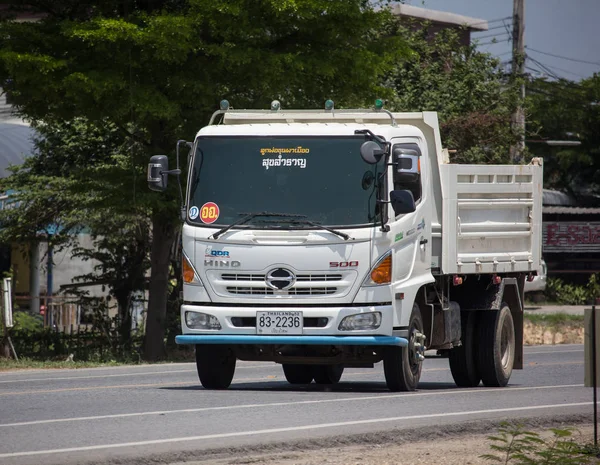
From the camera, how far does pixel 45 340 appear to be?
2556cm

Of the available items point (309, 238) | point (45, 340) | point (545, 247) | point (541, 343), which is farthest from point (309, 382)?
point (545, 247)

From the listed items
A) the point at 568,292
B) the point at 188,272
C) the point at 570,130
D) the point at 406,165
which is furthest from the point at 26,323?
the point at 570,130

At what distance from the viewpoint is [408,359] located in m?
13.2

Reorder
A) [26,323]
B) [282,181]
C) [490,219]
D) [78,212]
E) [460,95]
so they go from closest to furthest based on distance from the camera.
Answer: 1. [282,181]
2. [490,219]
3. [26,323]
4. [78,212]
5. [460,95]

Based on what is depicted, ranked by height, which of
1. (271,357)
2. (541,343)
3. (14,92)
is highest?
(14,92)

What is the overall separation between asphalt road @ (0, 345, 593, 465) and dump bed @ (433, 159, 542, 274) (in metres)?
1.53

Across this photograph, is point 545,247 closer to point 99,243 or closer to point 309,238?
point 99,243

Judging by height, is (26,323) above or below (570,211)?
below

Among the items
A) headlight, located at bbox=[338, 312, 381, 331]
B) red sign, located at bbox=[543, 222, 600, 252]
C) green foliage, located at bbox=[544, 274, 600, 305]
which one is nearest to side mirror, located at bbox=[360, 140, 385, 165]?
headlight, located at bbox=[338, 312, 381, 331]

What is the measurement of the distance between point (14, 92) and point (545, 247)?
948 inches

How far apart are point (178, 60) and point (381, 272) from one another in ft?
33.2

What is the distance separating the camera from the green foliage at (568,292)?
40.5 m

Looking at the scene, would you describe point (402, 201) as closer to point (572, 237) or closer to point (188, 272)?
point (188, 272)

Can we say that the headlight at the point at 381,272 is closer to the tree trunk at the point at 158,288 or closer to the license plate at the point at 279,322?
the license plate at the point at 279,322
